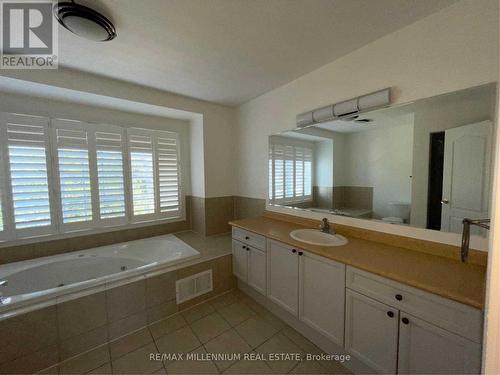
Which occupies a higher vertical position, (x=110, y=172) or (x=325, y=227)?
(x=110, y=172)

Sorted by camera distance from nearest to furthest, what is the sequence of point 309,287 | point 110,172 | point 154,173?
1. point 309,287
2. point 110,172
3. point 154,173

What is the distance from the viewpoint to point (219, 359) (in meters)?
1.51

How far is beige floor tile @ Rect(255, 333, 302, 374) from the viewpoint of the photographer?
145cm

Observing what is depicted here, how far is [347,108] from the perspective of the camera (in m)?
1.69

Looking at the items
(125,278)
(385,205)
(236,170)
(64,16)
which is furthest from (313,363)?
(64,16)

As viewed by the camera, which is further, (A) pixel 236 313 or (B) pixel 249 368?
(A) pixel 236 313

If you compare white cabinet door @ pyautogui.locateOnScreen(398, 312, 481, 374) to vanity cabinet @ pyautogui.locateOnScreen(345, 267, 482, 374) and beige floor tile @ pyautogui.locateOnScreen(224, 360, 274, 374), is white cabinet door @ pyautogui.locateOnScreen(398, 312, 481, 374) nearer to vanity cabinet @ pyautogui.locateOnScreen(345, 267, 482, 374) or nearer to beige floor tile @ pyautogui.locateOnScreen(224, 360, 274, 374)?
vanity cabinet @ pyautogui.locateOnScreen(345, 267, 482, 374)

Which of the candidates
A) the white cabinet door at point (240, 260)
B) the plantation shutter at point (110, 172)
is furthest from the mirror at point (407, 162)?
the plantation shutter at point (110, 172)

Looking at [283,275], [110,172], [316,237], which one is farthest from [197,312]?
[110,172]

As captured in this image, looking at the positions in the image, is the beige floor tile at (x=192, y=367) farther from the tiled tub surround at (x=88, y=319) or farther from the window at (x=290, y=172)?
the window at (x=290, y=172)

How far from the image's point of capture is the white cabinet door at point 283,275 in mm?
1665

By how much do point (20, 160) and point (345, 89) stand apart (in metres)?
3.20

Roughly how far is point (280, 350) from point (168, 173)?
2507mm

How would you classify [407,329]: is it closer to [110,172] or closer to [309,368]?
[309,368]
